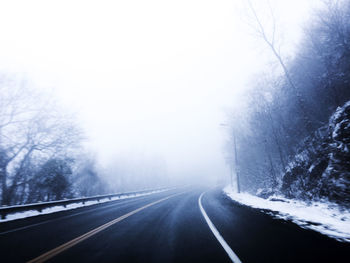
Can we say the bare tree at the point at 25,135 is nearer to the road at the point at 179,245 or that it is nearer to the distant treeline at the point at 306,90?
the road at the point at 179,245

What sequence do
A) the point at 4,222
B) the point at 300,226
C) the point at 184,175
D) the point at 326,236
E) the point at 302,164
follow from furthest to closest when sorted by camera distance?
the point at 184,175 < the point at 302,164 < the point at 4,222 < the point at 300,226 < the point at 326,236

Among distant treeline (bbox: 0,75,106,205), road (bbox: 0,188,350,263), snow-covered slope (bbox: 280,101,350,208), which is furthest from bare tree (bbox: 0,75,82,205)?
snow-covered slope (bbox: 280,101,350,208)

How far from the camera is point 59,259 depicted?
12.8ft

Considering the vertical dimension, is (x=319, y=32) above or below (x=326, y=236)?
above

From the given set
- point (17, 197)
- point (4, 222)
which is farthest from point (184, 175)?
point (4, 222)

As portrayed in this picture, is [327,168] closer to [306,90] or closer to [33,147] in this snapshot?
[306,90]

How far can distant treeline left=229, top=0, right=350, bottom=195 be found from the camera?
14359 millimetres

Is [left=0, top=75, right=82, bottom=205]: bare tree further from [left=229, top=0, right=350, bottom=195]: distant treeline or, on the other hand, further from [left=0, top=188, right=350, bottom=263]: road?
[left=229, top=0, right=350, bottom=195]: distant treeline

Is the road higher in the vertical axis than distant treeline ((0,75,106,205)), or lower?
lower

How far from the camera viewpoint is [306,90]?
17953mm

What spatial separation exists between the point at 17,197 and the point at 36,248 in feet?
55.6

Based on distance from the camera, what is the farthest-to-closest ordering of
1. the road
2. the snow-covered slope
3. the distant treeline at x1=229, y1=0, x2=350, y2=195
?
the distant treeline at x1=229, y1=0, x2=350, y2=195 → the snow-covered slope → the road

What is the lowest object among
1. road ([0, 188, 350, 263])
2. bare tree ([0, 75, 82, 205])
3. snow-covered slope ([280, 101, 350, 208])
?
road ([0, 188, 350, 263])

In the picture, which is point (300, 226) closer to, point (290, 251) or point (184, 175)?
point (290, 251)
